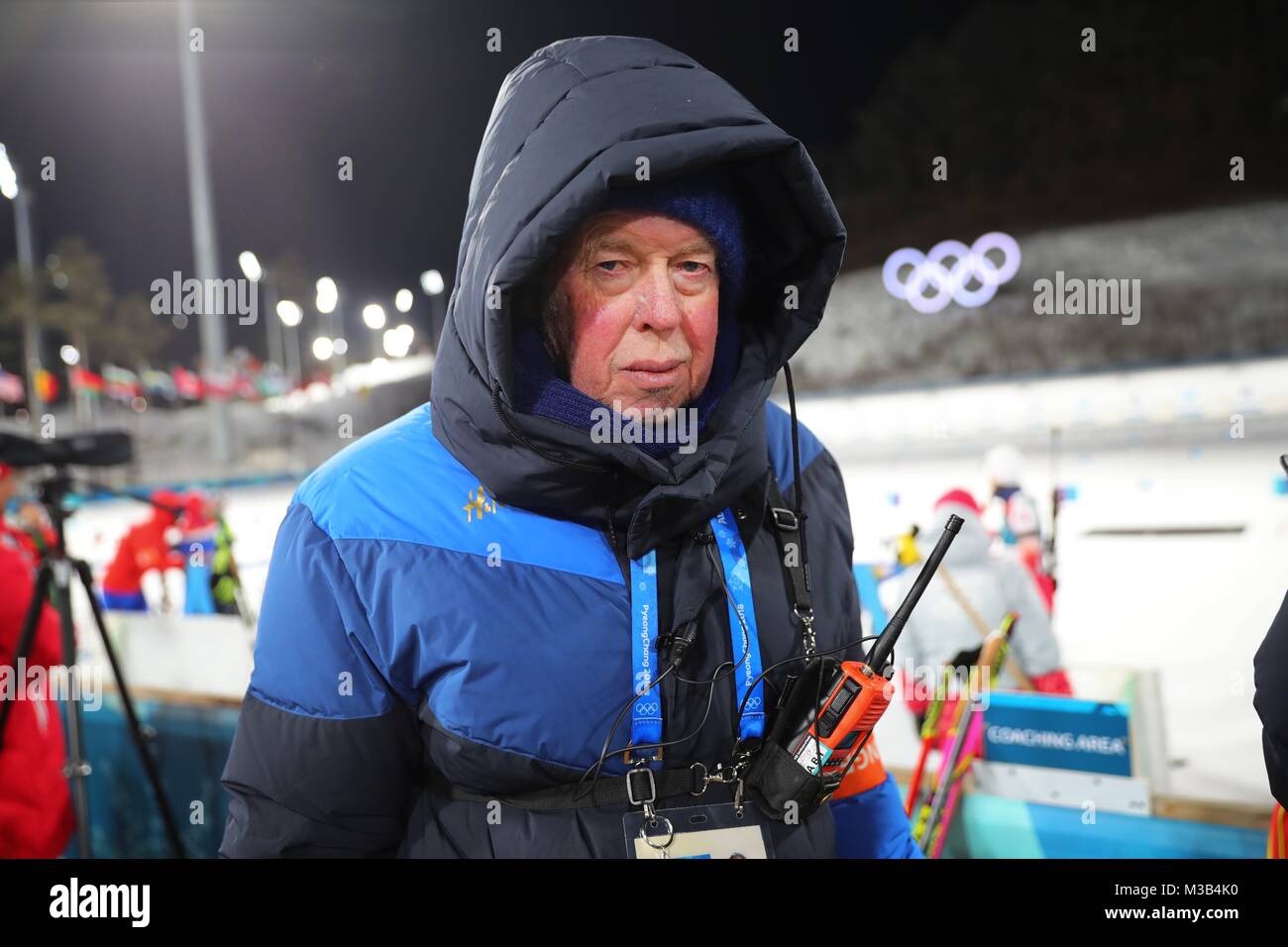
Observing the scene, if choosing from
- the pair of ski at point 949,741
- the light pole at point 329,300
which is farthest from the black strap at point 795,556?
the pair of ski at point 949,741

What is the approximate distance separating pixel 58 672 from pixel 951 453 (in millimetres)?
6311

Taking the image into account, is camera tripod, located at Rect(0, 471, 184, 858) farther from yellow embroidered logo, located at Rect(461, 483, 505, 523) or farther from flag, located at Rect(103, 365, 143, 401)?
flag, located at Rect(103, 365, 143, 401)

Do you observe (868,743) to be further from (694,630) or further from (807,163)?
(807,163)

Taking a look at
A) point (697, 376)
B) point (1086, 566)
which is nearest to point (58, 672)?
point (697, 376)

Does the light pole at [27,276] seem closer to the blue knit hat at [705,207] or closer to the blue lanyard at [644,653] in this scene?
the blue knit hat at [705,207]

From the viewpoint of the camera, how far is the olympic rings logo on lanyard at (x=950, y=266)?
509 cm

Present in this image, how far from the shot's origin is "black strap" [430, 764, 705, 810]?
951 mm

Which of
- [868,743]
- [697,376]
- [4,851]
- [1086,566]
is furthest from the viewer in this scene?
[1086,566]

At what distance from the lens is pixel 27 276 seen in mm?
2168

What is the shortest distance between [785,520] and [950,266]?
20.9 feet

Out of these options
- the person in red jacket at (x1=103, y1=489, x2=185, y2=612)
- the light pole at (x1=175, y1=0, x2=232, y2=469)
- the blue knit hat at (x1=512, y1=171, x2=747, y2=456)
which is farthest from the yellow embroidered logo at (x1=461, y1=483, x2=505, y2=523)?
the person in red jacket at (x1=103, y1=489, x2=185, y2=612)

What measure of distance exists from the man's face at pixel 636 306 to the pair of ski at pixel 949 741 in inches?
62.6

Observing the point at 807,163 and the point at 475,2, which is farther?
the point at 475,2

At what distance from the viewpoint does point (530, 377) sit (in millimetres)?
996
